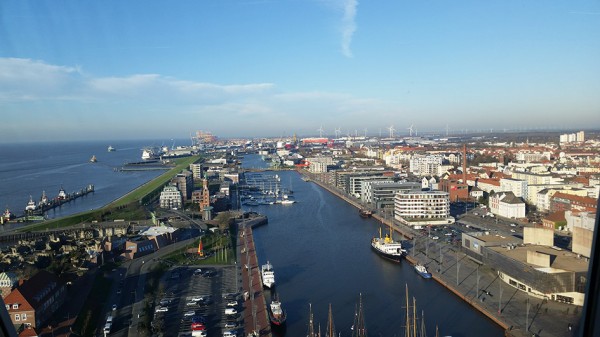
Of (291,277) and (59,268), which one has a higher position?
(59,268)

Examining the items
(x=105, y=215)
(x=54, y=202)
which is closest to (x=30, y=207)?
(x=54, y=202)

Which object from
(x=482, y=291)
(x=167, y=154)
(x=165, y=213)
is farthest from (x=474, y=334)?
(x=167, y=154)

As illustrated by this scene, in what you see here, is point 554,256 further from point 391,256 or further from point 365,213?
point 365,213

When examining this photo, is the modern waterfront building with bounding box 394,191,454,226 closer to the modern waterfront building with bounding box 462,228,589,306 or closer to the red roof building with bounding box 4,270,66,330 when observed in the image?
the modern waterfront building with bounding box 462,228,589,306

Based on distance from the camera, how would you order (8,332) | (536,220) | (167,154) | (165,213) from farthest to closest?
(167,154)
(165,213)
(536,220)
(8,332)

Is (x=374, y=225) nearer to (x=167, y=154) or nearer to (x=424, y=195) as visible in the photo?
(x=424, y=195)

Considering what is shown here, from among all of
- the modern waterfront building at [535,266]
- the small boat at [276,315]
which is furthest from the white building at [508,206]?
the small boat at [276,315]

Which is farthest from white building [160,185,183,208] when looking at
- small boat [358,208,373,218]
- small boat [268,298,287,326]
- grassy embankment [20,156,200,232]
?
small boat [268,298,287,326]

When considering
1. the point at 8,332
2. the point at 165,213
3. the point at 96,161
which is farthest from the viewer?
the point at 96,161
